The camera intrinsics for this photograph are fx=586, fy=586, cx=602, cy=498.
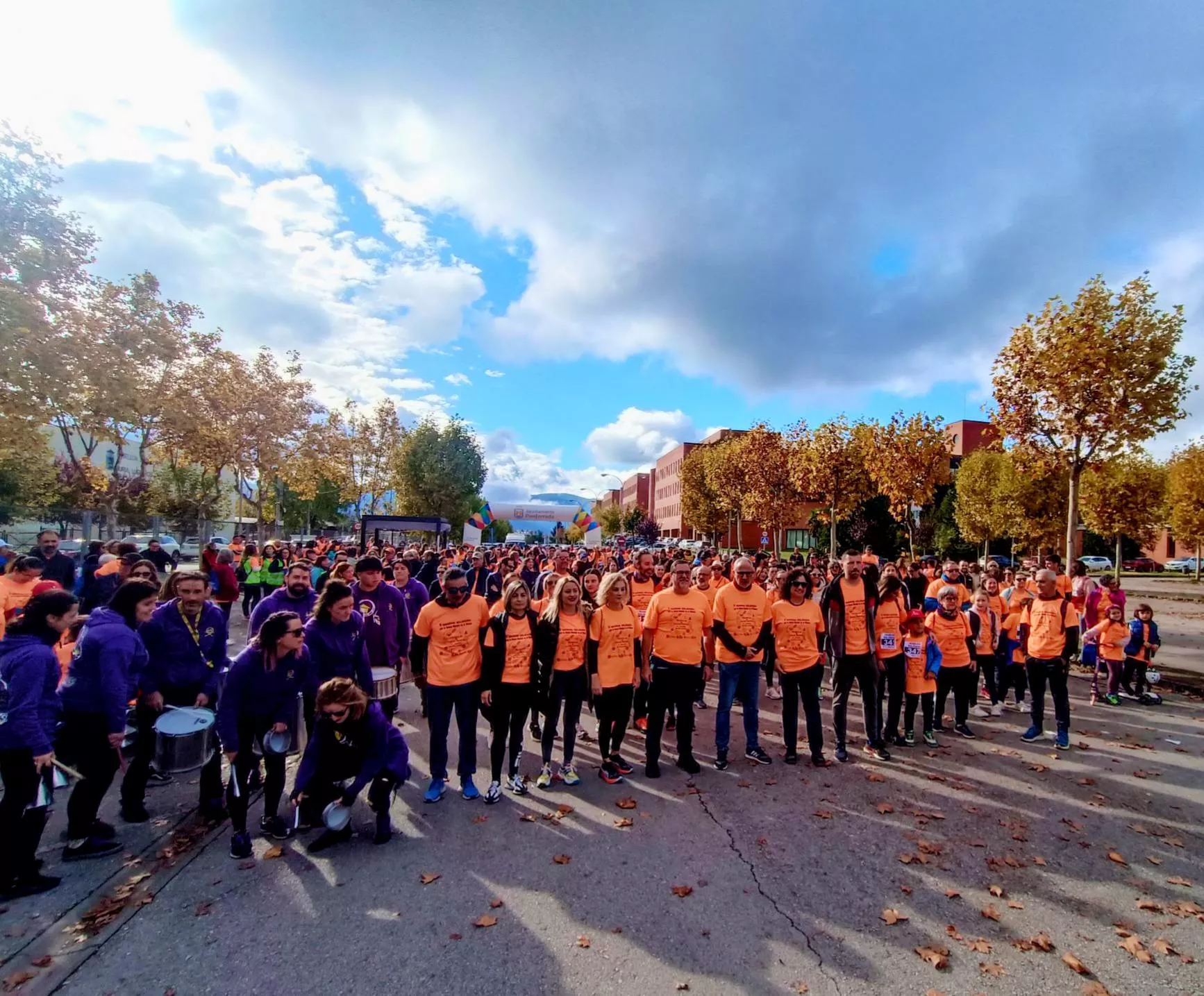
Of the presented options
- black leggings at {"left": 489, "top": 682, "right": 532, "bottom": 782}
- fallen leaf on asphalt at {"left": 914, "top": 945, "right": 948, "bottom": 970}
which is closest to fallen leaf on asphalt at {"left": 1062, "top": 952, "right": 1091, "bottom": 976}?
fallen leaf on asphalt at {"left": 914, "top": 945, "right": 948, "bottom": 970}

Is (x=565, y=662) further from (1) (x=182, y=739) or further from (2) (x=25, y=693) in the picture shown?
(2) (x=25, y=693)

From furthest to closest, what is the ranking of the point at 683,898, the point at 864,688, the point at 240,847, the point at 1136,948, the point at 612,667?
the point at 864,688, the point at 612,667, the point at 240,847, the point at 683,898, the point at 1136,948

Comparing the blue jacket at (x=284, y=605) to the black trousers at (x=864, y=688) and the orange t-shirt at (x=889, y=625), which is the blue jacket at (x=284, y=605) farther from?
the orange t-shirt at (x=889, y=625)

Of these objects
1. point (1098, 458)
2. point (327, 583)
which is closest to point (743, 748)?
point (327, 583)

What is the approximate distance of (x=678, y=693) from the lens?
5648 mm

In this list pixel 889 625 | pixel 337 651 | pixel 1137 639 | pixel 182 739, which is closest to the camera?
pixel 182 739

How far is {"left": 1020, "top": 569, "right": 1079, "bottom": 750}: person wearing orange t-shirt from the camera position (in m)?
6.36

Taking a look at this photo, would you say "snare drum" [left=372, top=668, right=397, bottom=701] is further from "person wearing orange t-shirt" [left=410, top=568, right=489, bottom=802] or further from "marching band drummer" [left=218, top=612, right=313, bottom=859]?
"marching band drummer" [left=218, top=612, right=313, bottom=859]

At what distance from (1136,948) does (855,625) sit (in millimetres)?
3146

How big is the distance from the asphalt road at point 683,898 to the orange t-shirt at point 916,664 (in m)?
1.18

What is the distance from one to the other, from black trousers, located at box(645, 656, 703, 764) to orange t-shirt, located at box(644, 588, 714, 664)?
0.08 metres

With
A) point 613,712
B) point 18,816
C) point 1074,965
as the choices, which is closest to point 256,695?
point 18,816

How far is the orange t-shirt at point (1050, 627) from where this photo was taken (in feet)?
21.0

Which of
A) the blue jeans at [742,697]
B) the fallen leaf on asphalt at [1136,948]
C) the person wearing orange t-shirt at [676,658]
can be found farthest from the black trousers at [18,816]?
the fallen leaf on asphalt at [1136,948]
